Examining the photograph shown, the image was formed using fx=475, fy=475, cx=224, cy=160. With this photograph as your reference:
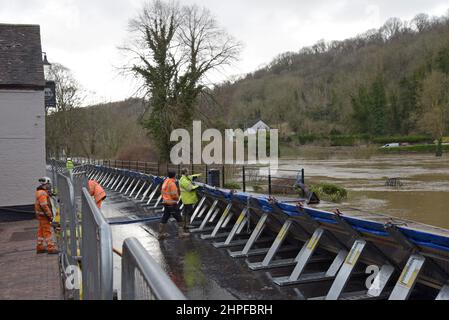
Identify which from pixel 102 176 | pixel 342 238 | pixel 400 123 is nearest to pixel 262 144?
pixel 400 123

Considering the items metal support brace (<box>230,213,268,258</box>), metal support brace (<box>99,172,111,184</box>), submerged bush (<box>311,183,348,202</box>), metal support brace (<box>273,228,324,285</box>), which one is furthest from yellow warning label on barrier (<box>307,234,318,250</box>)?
metal support brace (<box>99,172,111,184</box>)

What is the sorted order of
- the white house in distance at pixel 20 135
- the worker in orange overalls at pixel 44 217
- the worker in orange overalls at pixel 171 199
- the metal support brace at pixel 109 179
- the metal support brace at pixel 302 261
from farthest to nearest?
1. the metal support brace at pixel 109 179
2. the white house in distance at pixel 20 135
3. the worker in orange overalls at pixel 171 199
4. the worker in orange overalls at pixel 44 217
5. the metal support brace at pixel 302 261

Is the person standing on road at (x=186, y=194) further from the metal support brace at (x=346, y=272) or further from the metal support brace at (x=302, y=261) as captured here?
the metal support brace at (x=346, y=272)

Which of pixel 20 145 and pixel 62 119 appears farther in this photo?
pixel 62 119

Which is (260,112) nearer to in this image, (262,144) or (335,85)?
(335,85)

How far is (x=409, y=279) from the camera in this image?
5992 mm

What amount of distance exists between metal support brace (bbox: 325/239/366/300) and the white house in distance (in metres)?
13.1

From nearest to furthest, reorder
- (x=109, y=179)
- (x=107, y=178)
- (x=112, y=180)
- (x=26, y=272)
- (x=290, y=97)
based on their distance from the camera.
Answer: (x=26, y=272), (x=112, y=180), (x=109, y=179), (x=107, y=178), (x=290, y=97)

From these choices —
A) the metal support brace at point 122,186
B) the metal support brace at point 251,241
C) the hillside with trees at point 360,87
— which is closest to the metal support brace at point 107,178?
the metal support brace at point 122,186

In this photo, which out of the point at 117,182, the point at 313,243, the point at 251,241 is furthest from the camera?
the point at 117,182

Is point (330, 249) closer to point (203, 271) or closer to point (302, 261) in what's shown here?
point (302, 261)

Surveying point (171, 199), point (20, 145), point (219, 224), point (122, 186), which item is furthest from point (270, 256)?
point (122, 186)

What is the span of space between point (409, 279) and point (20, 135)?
583 inches

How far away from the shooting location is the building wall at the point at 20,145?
55.0 ft
